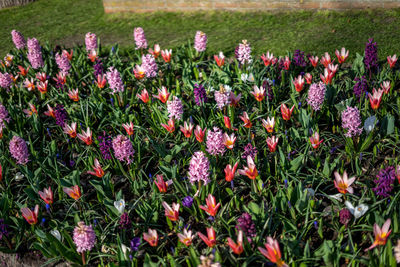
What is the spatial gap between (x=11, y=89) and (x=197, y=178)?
10.1 feet

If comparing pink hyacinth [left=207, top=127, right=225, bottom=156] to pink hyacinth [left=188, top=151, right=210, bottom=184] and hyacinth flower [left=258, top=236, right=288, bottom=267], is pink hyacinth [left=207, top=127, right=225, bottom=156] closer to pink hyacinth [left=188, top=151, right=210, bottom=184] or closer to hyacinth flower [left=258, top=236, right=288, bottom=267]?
pink hyacinth [left=188, top=151, right=210, bottom=184]

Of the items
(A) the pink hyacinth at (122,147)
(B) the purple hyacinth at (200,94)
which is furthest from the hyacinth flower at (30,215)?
(B) the purple hyacinth at (200,94)

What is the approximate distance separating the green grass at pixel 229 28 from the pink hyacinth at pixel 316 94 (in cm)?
181

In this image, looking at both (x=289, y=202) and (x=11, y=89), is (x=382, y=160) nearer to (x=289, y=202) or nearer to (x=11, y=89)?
(x=289, y=202)

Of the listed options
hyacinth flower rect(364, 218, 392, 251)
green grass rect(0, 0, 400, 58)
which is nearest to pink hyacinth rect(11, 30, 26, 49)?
green grass rect(0, 0, 400, 58)

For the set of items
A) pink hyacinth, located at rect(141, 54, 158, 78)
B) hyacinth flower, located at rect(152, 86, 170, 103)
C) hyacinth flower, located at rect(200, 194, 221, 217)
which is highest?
pink hyacinth, located at rect(141, 54, 158, 78)

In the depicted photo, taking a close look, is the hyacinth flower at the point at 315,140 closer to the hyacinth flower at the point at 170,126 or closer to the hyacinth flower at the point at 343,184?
the hyacinth flower at the point at 343,184

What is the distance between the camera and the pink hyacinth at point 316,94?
122 inches

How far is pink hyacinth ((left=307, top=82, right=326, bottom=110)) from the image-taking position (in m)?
3.10

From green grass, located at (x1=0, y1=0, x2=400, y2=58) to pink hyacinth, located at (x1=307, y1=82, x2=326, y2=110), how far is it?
1.81 metres

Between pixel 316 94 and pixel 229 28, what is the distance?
316cm

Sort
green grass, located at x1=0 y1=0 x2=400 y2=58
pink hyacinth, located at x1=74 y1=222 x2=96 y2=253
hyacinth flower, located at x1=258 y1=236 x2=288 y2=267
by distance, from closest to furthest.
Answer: hyacinth flower, located at x1=258 y1=236 x2=288 y2=267 → pink hyacinth, located at x1=74 y1=222 x2=96 y2=253 → green grass, located at x1=0 y1=0 x2=400 y2=58

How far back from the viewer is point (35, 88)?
4637 mm

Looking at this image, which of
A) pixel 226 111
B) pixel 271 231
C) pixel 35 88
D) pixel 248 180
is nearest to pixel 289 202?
pixel 271 231
